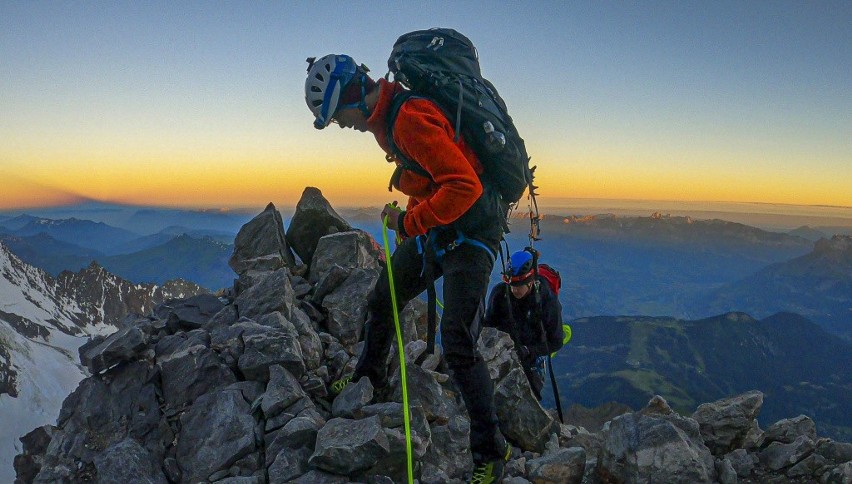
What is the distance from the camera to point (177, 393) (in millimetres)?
9414

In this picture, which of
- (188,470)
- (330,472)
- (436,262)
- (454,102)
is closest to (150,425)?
(188,470)

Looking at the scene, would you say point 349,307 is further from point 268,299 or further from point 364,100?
point 364,100

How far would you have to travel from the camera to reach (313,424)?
26.0 feet

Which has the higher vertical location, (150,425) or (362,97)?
(362,97)

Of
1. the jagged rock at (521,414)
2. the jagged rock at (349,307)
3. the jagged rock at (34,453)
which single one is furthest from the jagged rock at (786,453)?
the jagged rock at (34,453)

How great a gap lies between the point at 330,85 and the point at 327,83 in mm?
49

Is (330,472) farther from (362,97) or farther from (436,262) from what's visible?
(362,97)

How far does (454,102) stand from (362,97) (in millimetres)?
1271

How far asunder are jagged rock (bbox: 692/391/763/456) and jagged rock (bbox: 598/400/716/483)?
0.95 metres

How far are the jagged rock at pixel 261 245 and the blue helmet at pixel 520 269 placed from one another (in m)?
7.54

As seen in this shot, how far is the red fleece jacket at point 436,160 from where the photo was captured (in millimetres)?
5504

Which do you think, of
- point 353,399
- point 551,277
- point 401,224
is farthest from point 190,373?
point 551,277

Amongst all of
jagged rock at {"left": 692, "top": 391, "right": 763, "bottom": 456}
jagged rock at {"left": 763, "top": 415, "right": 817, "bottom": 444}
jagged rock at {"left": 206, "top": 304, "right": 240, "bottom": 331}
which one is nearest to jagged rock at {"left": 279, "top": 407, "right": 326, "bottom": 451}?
jagged rock at {"left": 206, "top": 304, "right": 240, "bottom": 331}

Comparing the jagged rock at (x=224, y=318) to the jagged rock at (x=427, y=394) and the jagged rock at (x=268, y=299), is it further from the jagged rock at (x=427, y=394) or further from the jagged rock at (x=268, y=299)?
the jagged rock at (x=427, y=394)
